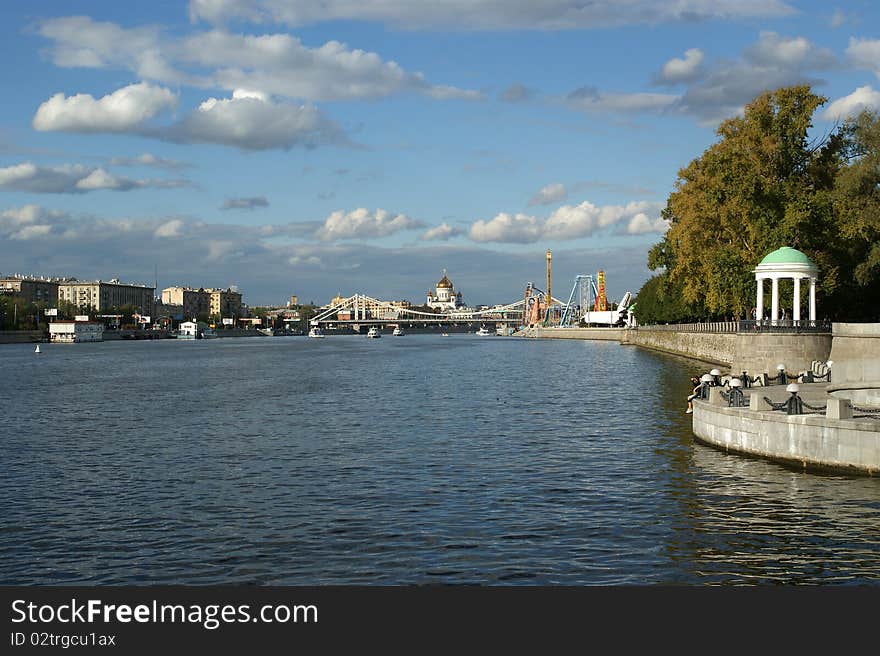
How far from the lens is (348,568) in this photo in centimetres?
1634

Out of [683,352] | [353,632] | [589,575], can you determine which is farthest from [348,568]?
[683,352]

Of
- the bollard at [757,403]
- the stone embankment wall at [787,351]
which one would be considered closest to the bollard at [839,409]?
the bollard at [757,403]

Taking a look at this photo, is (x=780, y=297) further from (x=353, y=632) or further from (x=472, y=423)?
(x=353, y=632)

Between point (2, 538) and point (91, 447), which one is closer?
point (2, 538)

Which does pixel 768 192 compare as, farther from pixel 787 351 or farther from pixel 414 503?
pixel 414 503

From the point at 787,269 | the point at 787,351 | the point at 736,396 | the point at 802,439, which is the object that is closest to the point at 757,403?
the point at 736,396

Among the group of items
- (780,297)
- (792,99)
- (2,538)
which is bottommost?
(2,538)

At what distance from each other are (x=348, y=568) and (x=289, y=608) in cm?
447

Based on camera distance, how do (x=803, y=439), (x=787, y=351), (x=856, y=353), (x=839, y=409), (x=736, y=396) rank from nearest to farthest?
1. (x=839, y=409)
2. (x=803, y=439)
3. (x=736, y=396)
4. (x=856, y=353)
5. (x=787, y=351)

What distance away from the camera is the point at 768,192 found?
60406 mm

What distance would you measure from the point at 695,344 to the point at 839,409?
68.5 metres

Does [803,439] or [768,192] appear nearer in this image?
[803,439]

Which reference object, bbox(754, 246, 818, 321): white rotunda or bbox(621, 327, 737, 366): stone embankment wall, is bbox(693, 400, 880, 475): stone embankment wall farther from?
Answer: bbox(621, 327, 737, 366): stone embankment wall

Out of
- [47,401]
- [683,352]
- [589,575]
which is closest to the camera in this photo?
[589,575]
